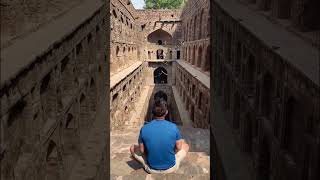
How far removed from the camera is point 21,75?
76.0 inches

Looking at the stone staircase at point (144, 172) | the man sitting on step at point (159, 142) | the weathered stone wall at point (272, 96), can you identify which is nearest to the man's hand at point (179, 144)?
the man sitting on step at point (159, 142)

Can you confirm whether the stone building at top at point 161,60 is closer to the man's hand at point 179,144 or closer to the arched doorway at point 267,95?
the man's hand at point 179,144

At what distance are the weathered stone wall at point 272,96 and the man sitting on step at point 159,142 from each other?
1177 mm

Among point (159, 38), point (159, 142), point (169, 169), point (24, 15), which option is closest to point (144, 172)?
point (169, 169)

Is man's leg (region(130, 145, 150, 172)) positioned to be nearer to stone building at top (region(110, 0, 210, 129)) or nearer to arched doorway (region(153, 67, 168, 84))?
stone building at top (region(110, 0, 210, 129))

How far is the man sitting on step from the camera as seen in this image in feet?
16.0

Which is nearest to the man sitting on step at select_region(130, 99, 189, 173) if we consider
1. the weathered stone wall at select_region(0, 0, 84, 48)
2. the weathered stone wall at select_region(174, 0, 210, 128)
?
the weathered stone wall at select_region(0, 0, 84, 48)

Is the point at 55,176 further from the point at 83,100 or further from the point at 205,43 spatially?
the point at 205,43

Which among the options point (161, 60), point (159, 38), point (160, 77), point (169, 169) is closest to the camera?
point (169, 169)

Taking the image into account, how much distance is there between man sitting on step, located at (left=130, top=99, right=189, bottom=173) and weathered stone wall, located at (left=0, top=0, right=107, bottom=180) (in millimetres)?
881

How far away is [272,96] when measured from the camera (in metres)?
2.34

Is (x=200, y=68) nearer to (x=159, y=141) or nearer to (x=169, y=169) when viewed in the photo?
(x=169, y=169)

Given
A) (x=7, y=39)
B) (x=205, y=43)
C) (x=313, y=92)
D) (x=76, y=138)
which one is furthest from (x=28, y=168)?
(x=205, y=43)

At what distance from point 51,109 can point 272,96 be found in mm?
1523
